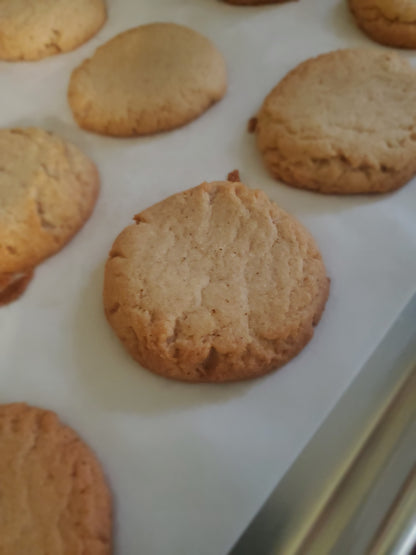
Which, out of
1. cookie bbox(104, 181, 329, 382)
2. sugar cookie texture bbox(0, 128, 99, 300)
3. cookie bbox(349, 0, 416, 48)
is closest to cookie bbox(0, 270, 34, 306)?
sugar cookie texture bbox(0, 128, 99, 300)

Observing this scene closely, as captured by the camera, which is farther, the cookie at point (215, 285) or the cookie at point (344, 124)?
the cookie at point (344, 124)

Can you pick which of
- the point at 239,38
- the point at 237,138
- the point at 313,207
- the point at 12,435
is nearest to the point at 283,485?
the point at 12,435

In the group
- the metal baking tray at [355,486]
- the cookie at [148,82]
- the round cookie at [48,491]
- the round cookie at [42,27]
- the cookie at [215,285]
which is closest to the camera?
the metal baking tray at [355,486]

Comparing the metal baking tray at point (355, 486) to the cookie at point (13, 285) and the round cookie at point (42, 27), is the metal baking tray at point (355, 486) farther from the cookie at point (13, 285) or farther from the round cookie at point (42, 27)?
the round cookie at point (42, 27)

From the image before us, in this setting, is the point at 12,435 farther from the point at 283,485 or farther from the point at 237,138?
the point at 237,138

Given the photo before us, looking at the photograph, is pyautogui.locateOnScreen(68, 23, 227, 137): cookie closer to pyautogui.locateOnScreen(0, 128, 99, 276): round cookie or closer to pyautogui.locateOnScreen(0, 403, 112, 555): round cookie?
pyautogui.locateOnScreen(0, 128, 99, 276): round cookie

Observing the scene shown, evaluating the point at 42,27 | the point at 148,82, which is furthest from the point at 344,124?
the point at 42,27

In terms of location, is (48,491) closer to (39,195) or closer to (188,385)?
(188,385)

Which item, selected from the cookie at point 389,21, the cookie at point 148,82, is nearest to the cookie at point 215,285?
the cookie at point 148,82
